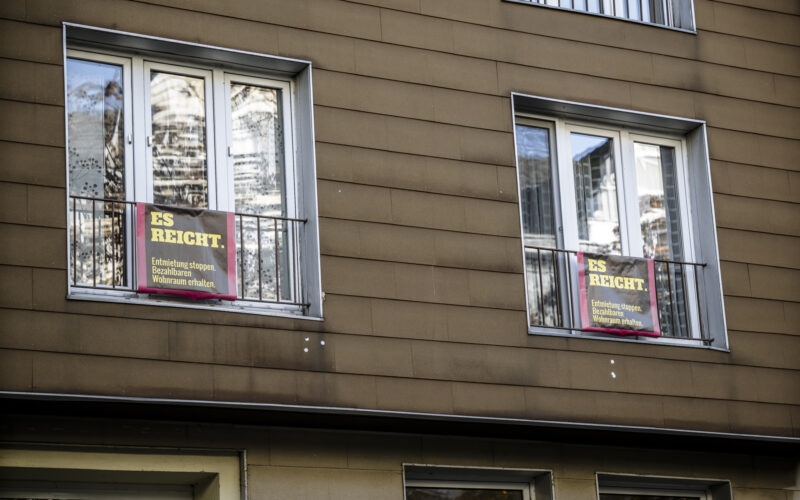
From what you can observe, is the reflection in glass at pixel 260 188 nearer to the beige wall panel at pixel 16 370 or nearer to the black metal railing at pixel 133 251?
the black metal railing at pixel 133 251

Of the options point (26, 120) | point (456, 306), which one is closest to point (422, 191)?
point (456, 306)

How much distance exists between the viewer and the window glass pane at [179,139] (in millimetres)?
12094

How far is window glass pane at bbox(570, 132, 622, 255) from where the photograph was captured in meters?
13.9

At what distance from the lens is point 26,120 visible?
11234 mm

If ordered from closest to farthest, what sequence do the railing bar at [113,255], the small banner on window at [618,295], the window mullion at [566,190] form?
the railing bar at [113,255]
the small banner on window at [618,295]
the window mullion at [566,190]

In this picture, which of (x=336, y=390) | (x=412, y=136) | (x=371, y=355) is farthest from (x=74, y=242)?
(x=412, y=136)

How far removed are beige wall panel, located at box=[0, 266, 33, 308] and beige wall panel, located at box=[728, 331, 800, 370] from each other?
22.1ft

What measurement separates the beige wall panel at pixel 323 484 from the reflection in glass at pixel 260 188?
1.56m

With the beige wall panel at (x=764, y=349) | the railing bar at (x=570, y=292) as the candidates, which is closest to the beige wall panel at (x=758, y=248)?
the beige wall panel at (x=764, y=349)

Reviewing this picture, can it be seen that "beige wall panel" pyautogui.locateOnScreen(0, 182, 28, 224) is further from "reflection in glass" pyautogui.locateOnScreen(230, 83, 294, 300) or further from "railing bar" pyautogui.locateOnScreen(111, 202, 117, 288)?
"reflection in glass" pyautogui.locateOnScreen(230, 83, 294, 300)

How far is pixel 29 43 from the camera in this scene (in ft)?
37.5

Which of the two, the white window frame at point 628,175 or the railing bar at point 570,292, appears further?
the white window frame at point 628,175

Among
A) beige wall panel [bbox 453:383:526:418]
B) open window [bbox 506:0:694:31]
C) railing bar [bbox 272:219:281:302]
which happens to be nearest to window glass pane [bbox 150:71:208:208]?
railing bar [bbox 272:219:281:302]

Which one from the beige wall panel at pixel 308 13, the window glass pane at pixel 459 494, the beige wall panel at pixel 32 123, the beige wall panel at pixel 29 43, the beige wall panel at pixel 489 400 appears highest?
the beige wall panel at pixel 308 13
